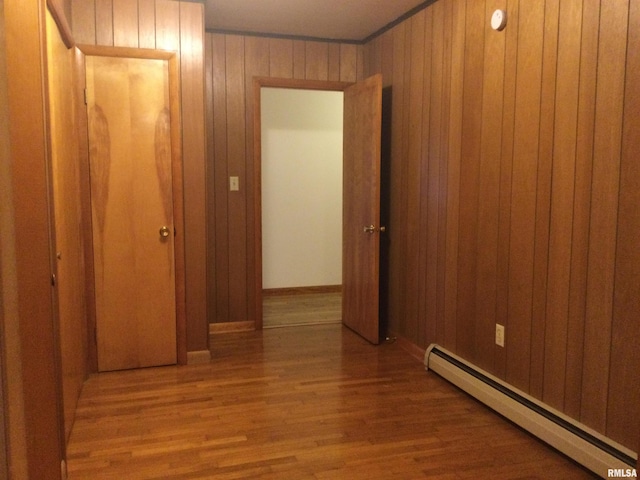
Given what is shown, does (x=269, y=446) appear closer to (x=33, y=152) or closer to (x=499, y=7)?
(x=33, y=152)

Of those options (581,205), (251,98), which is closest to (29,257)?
(581,205)

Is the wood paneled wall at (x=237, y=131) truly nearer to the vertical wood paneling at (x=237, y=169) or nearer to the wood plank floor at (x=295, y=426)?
the vertical wood paneling at (x=237, y=169)

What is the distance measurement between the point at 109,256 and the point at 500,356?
2.44 meters

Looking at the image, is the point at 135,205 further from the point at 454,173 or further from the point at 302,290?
the point at 302,290

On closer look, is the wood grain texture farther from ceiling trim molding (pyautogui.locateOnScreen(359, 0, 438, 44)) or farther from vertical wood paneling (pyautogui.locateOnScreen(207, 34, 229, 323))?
ceiling trim molding (pyautogui.locateOnScreen(359, 0, 438, 44))

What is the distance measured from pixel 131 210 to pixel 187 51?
109cm

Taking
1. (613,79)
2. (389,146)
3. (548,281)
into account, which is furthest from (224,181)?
(613,79)

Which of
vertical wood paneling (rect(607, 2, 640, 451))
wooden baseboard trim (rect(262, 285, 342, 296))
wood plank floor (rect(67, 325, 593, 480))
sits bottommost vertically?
wood plank floor (rect(67, 325, 593, 480))

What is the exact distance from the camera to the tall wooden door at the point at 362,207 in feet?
13.1

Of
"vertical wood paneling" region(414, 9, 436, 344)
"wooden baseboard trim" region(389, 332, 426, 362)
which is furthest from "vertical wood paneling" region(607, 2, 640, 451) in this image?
"wooden baseboard trim" region(389, 332, 426, 362)

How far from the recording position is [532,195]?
2.66m

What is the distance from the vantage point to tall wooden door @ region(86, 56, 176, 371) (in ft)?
11.1

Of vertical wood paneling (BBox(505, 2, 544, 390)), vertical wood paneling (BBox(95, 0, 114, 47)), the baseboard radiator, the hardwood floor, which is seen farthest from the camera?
the hardwood floor

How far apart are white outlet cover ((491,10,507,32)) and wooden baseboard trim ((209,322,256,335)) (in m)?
2.90
